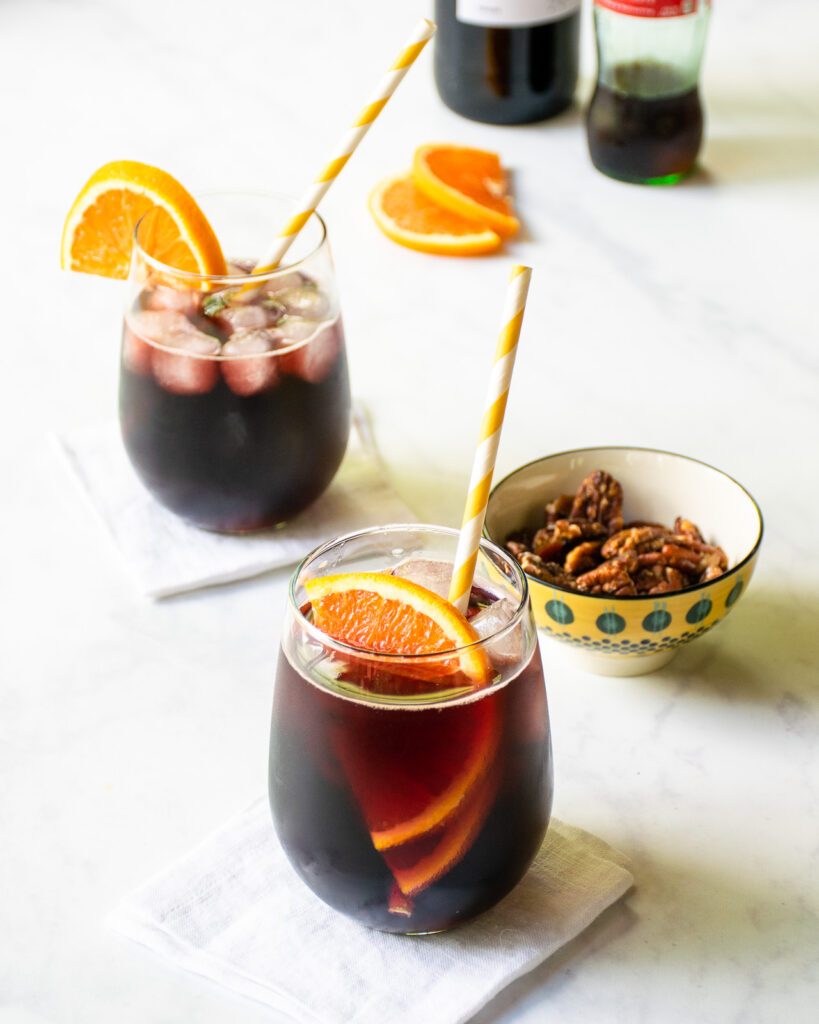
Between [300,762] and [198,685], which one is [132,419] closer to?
[198,685]

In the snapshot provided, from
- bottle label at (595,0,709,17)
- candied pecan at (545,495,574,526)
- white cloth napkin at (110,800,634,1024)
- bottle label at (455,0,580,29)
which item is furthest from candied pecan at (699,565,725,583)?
bottle label at (455,0,580,29)

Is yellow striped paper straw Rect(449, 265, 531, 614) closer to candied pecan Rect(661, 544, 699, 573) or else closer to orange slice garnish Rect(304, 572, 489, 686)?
orange slice garnish Rect(304, 572, 489, 686)

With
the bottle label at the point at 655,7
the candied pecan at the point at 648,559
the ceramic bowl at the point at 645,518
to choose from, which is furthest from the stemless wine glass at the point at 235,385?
the bottle label at the point at 655,7

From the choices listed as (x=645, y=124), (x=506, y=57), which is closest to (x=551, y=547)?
(x=645, y=124)

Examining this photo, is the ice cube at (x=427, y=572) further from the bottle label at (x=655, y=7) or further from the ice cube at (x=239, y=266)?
the bottle label at (x=655, y=7)

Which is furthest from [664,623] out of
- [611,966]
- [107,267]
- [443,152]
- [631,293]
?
[443,152]
